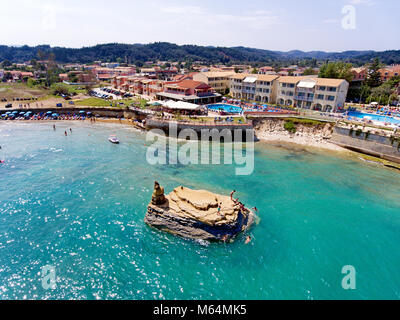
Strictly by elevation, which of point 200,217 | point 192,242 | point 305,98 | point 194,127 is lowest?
point 192,242

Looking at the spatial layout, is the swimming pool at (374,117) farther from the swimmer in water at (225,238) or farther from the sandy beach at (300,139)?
the swimmer in water at (225,238)

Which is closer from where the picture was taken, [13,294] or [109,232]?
[13,294]

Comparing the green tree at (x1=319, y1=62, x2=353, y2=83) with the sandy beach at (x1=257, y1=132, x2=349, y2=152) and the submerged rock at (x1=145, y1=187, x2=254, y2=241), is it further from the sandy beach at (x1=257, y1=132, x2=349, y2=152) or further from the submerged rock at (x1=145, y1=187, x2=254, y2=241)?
the submerged rock at (x1=145, y1=187, x2=254, y2=241)

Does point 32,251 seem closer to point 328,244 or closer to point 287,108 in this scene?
point 328,244

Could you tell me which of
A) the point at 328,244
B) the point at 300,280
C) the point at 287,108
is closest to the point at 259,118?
the point at 287,108

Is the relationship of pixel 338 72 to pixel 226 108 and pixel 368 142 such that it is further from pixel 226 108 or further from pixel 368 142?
pixel 226 108

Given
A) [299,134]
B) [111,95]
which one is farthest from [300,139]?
[111,95]
